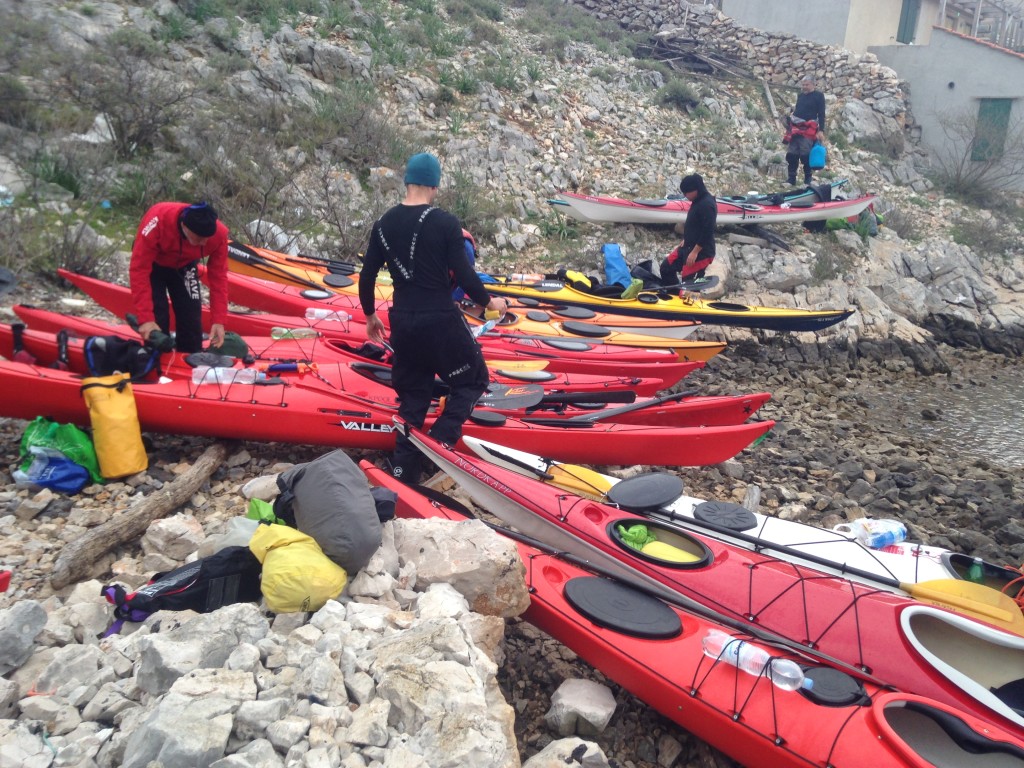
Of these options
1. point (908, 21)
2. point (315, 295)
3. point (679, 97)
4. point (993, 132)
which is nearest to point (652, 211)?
point (315, 295)

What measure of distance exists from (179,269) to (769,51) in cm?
1972

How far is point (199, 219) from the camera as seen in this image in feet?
13.3

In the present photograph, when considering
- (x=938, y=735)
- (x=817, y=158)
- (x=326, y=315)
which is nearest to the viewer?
(x=938, y=735)

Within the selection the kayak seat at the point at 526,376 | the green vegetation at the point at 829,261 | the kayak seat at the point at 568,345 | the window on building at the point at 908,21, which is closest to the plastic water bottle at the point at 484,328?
the kayak seat at the point at 568,345

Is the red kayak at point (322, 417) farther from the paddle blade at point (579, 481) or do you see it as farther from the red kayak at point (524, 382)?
the paddle blade at point (579, 481)

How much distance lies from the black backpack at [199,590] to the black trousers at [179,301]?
2286 millimetres

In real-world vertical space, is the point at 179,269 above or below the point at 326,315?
above

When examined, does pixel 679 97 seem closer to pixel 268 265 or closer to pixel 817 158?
pixel 817 158

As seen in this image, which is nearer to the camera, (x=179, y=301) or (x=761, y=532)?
(x=761, y=532)

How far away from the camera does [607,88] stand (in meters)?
16.7

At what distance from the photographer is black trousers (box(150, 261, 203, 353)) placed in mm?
4594

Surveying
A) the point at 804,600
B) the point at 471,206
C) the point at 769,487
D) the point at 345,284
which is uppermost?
the point at 471,206

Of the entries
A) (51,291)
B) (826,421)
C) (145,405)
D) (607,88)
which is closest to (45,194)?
(51,291)

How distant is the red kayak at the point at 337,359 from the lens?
4.82 meters
